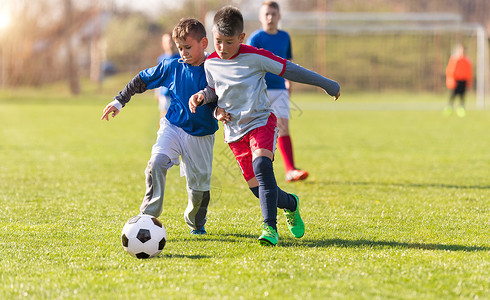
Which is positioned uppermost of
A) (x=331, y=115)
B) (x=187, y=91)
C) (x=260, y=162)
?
(x=187, y=91)

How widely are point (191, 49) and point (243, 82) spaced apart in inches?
16.9

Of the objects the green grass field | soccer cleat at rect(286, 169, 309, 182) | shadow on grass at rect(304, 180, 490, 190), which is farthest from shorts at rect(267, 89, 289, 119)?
shadow on grass at rect(304, 180, 490, 190)

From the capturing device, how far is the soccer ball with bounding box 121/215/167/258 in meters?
3.96

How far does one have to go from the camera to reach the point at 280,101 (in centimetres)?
719

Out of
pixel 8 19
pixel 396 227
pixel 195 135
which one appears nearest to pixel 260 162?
pixel 195 135

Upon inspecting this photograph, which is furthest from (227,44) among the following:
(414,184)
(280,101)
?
(414,184)

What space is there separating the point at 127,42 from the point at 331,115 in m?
16.5

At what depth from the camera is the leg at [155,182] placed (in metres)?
4.38

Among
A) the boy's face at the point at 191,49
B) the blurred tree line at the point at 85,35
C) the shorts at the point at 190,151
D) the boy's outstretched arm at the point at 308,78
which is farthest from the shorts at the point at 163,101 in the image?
the blurred tree line at the point at 85,35

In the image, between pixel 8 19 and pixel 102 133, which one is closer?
pixel 102 133

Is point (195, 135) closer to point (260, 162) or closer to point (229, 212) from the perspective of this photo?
point (260, 162)

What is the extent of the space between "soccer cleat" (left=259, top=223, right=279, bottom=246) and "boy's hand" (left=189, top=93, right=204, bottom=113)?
0.92 m

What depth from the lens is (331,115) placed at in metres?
19.9

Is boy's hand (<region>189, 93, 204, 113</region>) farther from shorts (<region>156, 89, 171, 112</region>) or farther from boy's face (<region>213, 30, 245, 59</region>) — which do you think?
shorts (<region>156, 89, 171, 112</region>)
